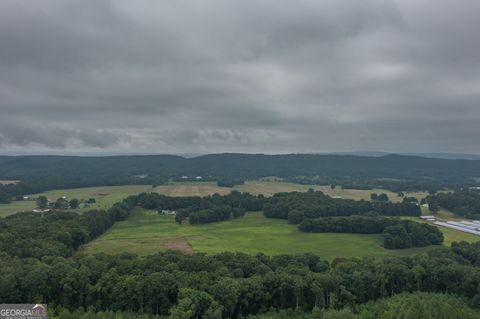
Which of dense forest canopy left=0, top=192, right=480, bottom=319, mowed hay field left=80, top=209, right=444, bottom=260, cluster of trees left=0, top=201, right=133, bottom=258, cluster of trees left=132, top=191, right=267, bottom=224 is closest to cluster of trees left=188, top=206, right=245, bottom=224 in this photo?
cluster of trees left=132, top=191, right=267, bottom=224

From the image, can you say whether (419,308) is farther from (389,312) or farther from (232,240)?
(232,240)

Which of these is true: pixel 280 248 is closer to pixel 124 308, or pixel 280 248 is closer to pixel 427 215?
pixel 124 308

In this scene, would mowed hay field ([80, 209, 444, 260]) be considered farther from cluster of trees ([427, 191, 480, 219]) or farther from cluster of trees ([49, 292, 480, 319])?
cluster of trees ([427, 191, 480, 219])

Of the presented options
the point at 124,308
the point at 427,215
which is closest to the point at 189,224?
the point at 124,308

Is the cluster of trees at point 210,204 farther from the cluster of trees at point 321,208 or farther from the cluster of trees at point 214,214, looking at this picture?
the cluster of trees at point 321,208

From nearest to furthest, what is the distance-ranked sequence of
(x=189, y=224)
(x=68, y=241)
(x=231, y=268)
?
1. (x=231, y=268)
2. (x=68, y=241)
3. (x=189, y=224)
